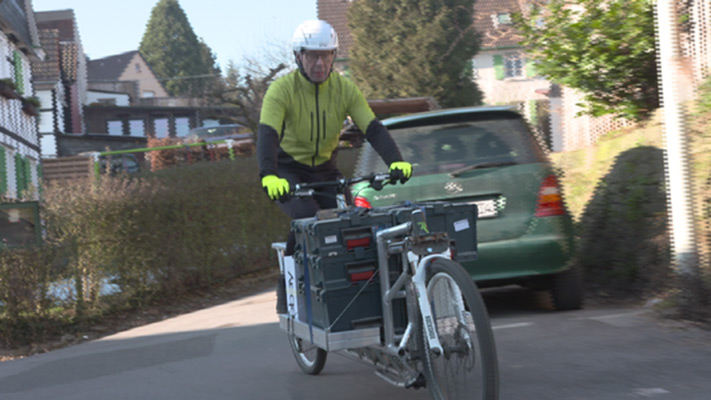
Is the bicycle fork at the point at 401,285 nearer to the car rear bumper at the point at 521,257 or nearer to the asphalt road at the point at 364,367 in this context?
the asphalt road at the point at 364,367

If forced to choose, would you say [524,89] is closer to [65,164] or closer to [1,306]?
[65,164]

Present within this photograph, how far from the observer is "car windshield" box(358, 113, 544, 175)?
7691mm

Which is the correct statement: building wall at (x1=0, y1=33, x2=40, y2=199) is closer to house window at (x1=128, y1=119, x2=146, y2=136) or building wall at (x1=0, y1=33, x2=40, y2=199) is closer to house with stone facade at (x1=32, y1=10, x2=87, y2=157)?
Answer: house with stone facade at (x1=32, y1=10, x2=87, y2=157)

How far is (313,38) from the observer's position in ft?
18.1

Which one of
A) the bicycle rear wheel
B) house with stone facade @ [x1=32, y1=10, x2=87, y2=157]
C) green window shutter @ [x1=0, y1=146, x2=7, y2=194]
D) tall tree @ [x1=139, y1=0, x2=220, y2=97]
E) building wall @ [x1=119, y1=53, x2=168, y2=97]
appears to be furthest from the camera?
tall tree @ [x1=139, y1=0, x2=220, y2=97]

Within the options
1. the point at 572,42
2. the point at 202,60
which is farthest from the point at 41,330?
the point at 202,60

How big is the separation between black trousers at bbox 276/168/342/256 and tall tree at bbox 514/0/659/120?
7.25 m

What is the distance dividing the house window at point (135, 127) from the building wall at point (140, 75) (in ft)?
91.5

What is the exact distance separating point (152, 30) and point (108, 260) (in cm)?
10674

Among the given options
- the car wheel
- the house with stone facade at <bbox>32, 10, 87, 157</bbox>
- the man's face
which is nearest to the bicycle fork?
the man's face

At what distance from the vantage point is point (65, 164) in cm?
3741

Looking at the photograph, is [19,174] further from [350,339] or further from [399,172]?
[350,339]

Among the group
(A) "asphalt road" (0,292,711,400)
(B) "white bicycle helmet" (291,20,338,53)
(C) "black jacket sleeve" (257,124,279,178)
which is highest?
(B) "white bicycle helmet" (291,20,338,53)

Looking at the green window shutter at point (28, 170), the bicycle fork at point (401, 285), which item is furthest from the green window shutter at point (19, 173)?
the bicycle fork at point (401, 285)
